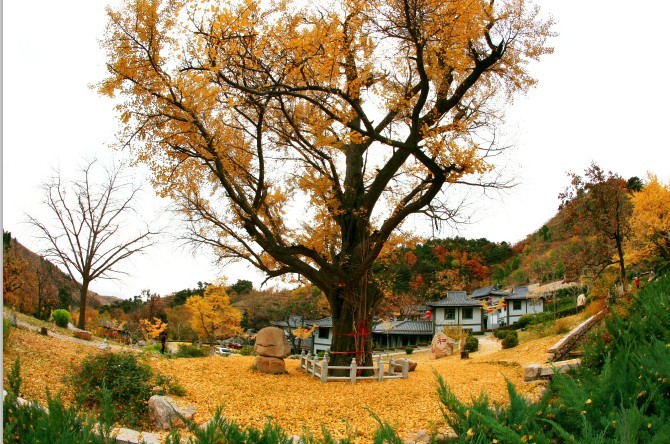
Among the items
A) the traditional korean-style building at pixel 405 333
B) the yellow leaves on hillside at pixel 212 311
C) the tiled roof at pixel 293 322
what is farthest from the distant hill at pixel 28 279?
the traditional korean-style building at pixel 405 333

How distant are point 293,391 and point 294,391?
0.7 inches

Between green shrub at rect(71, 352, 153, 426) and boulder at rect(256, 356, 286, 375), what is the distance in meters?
4.25

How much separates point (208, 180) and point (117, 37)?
11.9 feet

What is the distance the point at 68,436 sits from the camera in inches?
90.1

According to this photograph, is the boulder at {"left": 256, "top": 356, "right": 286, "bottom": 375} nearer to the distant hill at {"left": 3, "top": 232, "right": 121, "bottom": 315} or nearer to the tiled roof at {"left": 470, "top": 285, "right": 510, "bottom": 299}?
the distant hill at {"left": 3, "top": 232, "right": 121, "bottom": 315}

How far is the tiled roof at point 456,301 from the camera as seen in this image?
37.7m

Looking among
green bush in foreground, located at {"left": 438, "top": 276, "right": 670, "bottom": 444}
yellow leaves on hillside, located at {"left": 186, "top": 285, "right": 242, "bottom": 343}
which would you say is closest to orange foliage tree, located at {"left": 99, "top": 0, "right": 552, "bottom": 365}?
green bush in foreground, located at {"left": 438, "top": 276, "right": 670, "bottom": 444}

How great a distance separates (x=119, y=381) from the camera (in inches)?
265

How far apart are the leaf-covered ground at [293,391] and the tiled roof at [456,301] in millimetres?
26703

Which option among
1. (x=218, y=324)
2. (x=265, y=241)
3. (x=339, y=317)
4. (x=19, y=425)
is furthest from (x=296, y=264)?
(x=218, y=324)

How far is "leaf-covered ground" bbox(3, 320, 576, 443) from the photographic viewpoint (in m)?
6.57

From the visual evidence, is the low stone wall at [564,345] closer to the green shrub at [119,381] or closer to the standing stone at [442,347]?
the green shrub at [119,381]

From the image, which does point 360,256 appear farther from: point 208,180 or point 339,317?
point 208,180

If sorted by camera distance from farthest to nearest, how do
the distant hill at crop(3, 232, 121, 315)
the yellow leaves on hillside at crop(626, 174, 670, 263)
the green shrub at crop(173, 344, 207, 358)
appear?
the yellow leaves on hillside at crop(626, 174, 670, 263), the distant hill at crop(3, 232, 121, 315), the green shrub at crop(173, 344, 207, 358)
